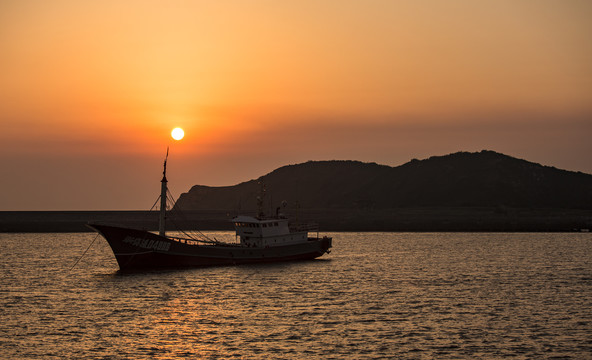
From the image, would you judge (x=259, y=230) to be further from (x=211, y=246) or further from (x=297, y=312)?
(x=297, y=312)

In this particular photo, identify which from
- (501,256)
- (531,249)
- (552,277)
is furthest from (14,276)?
(531,249)

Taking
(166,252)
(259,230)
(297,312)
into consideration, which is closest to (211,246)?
(166,252)

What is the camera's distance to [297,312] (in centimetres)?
4944

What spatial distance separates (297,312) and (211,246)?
34897 millimetres

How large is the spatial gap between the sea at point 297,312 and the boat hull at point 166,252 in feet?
5.96

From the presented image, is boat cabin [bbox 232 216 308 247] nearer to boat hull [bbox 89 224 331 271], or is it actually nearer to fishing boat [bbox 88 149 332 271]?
fishing boat [bbox 88 149 332 271]

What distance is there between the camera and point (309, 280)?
7031 centimetres

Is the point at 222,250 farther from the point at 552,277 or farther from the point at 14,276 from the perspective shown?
the point at 552,277

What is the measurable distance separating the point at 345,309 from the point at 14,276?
136 ft

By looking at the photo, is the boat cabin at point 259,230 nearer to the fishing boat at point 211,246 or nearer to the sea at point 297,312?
the fishing boat at point 211,246

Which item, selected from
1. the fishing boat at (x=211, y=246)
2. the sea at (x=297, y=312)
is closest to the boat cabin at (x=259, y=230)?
the fishing boat at (x=211, y=246)

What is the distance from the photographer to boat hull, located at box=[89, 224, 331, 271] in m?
75.5

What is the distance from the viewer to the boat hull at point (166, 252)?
248 feet

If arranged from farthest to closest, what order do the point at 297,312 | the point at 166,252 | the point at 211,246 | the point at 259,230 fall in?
the point at 259,230 → the point at 211,246 → the point at 166,252 → the point at 297,312
